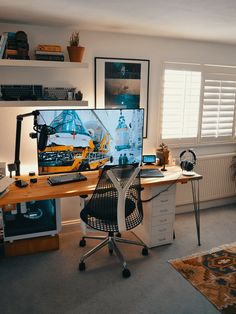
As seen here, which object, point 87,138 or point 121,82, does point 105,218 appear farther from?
point 121,82

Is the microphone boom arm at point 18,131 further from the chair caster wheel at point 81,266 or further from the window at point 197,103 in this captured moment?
the window at point 197,103

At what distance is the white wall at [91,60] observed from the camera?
2906 mm

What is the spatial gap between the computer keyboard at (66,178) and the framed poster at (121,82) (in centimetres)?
81

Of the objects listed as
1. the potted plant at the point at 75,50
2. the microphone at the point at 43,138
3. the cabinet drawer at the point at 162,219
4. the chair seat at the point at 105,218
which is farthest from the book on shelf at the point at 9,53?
the cabinet drawer at the point at 162,219

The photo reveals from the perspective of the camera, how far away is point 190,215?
395 centimetres

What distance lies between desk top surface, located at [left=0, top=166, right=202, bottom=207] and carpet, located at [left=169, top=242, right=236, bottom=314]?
0.78 metres

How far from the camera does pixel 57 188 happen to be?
2.67 m

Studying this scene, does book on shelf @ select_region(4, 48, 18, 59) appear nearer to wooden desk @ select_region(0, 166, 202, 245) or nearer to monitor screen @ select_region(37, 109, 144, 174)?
monitor screen @ select_region(37, 109, 144, 174)

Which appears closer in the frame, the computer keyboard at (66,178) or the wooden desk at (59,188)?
the wooden desk at (59,188)

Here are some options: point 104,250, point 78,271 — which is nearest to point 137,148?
point 104,250

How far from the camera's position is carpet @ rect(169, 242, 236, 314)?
2.34 m

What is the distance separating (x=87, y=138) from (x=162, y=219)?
1.14m

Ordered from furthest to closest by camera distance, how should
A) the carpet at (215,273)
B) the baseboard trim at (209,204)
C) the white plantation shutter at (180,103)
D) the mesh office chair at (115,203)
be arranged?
the baseboard trim at (209,204), the white plantation shutter at (180,103), the mesh office chair at (115,203), the carpet at (215,273)

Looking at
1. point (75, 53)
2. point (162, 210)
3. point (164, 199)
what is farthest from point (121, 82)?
point (162, 210)
